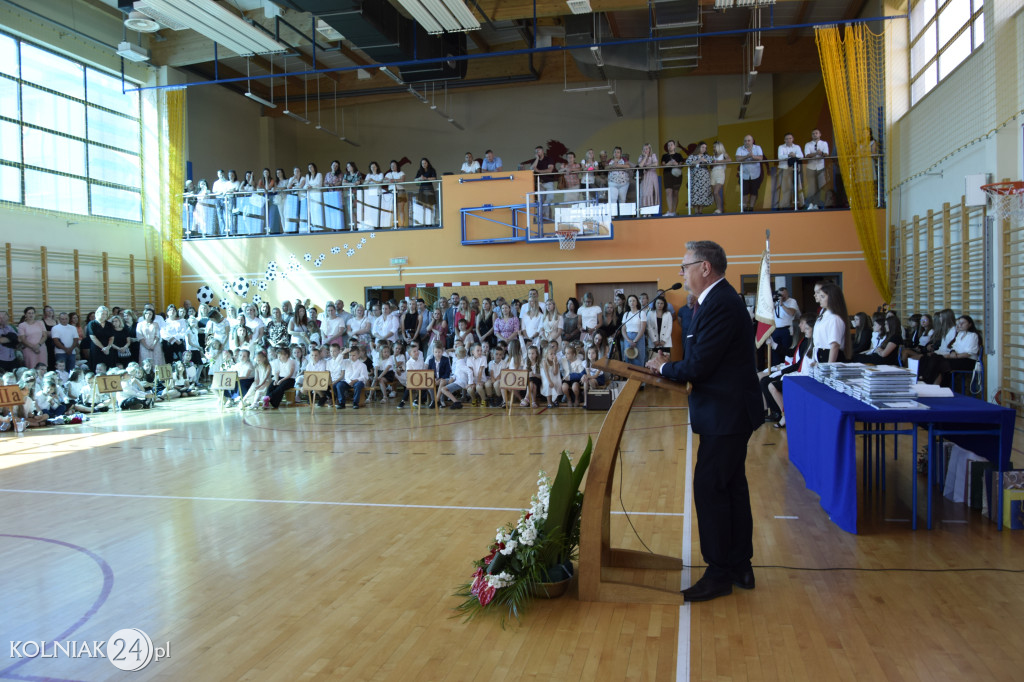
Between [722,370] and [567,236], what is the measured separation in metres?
11.7

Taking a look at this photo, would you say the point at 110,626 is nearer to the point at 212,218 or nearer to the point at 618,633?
the point at 618,633

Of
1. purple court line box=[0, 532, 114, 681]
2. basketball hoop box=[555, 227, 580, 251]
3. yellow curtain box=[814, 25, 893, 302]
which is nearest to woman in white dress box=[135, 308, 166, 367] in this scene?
basketball hoop box=[555, 227, 580, 251]

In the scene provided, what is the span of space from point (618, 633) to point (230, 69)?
21528 mm

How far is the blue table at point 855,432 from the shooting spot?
4.68m

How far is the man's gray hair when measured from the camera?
3.79 meters

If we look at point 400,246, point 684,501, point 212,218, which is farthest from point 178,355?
point 684,501

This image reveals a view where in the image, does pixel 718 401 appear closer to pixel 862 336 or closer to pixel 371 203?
pixel 862 336

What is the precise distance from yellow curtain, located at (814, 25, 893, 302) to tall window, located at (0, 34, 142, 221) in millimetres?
15844

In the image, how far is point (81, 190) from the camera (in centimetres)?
1675

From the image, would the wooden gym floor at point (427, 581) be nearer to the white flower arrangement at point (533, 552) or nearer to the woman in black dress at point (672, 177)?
the white flower arrangement at point (533, 552)

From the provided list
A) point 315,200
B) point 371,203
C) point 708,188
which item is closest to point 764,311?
point 708,188

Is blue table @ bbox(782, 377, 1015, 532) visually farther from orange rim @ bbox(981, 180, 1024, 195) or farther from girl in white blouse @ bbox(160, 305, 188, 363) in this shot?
girl in white blouse @ bbox(160, 305, 188, 363)

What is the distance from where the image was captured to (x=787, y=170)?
14.4 m

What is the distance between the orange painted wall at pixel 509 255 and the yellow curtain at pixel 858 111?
706 mm
